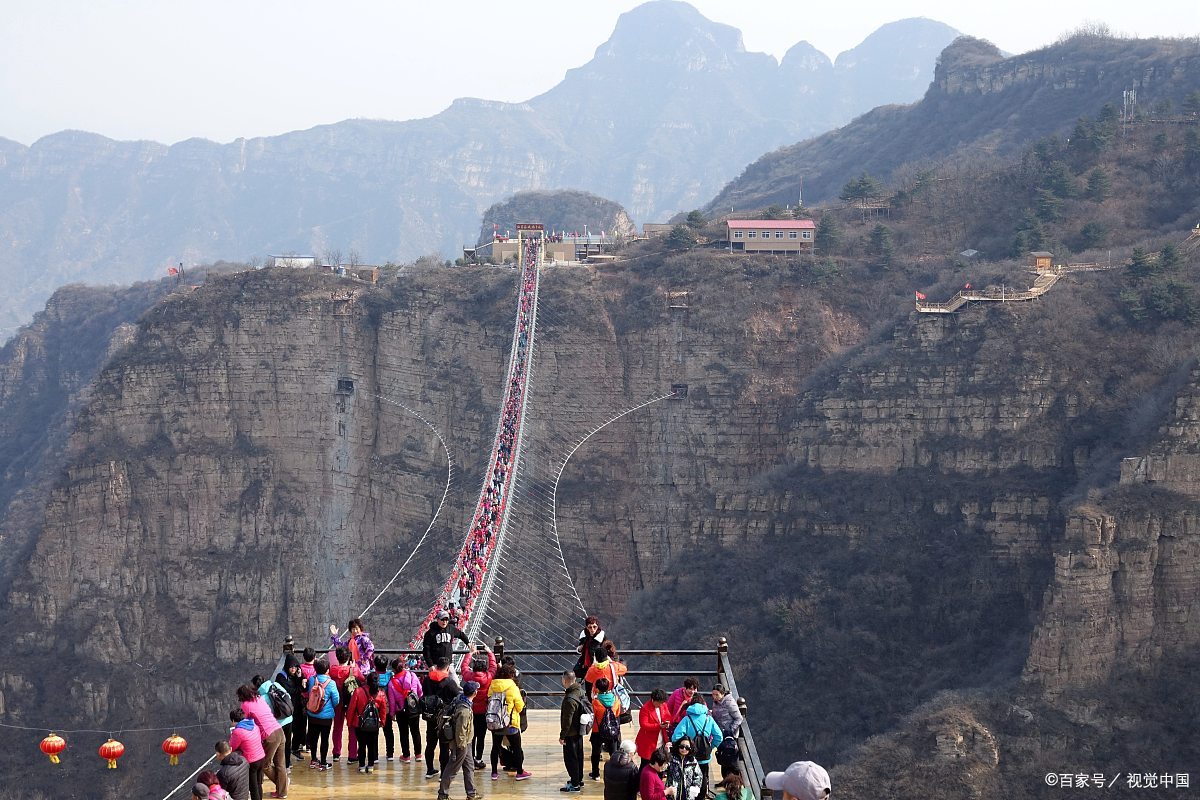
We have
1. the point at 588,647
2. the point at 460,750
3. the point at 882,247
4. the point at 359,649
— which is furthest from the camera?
the point at 882,247

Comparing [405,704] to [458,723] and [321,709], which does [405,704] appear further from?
[458,723]

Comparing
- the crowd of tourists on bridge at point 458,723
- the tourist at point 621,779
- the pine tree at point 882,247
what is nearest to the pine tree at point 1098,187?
the pine tree at point 882,247

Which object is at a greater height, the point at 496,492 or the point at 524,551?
the point at 496,492

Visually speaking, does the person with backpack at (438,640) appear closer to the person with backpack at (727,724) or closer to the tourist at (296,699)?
the tourist at (296,699)

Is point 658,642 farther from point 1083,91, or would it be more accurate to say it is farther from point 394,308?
point 1083,91

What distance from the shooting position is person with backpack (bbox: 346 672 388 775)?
80.0ft

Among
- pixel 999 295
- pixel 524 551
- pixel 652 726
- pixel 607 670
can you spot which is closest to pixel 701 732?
pixel 652 726

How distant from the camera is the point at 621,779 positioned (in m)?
21.6

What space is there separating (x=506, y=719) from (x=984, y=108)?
102m

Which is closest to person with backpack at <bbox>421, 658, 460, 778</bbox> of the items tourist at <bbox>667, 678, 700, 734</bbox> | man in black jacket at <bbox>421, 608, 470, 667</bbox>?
man in black jacket at <bbox>421, 608, 470, 667</bbox>

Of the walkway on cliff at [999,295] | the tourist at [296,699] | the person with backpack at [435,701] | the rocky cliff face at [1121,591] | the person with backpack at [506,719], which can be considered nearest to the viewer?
the person with backpack at [506,719]

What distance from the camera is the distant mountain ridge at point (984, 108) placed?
105 metres

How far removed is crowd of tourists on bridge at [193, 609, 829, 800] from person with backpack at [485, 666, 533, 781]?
0.04 ft

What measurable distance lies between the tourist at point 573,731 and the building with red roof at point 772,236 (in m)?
61.6
